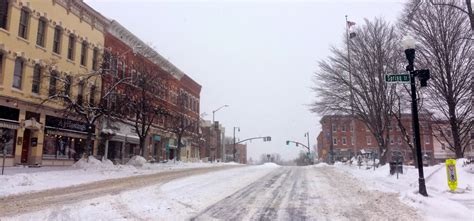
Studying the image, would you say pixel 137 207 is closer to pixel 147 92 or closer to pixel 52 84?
pixel 52 84

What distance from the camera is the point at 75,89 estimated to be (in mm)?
33469

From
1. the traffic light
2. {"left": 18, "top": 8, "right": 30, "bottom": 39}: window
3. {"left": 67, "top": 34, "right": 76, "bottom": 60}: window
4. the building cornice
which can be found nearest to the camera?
the traffic light

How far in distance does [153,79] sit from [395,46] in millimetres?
18820

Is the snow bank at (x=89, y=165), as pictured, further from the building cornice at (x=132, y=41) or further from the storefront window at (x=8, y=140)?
the building cornice at (x=132, y=41)

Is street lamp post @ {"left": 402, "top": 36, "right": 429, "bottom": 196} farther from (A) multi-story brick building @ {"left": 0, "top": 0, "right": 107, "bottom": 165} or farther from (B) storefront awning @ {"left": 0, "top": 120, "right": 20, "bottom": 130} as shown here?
(B) storefront awning @ {"left": 0, "top": 120, "right": 20, "bottom": 130}

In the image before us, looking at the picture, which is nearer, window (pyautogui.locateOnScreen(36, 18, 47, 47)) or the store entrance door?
the store entrance door

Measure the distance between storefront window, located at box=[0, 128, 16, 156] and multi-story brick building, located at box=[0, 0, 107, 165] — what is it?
0.21 ft

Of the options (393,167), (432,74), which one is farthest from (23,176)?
(432,74)

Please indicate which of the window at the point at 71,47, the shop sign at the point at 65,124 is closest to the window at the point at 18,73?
the shop sign at the point at 65,124

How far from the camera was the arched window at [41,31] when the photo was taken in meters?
29.6

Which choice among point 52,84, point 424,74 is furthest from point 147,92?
point 424,74

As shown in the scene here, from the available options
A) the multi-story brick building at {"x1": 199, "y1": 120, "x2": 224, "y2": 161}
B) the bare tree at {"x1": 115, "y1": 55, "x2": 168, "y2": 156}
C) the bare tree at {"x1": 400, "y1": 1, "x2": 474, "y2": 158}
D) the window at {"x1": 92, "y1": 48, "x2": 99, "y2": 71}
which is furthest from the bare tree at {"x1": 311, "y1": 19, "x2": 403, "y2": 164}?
the multi-story brick building at {"x1": 199, "y1": 120, "x2": 224, "y2": 161}

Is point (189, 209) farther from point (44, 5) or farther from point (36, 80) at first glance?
point (44, 5)

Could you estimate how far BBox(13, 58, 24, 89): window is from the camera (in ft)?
89.8
